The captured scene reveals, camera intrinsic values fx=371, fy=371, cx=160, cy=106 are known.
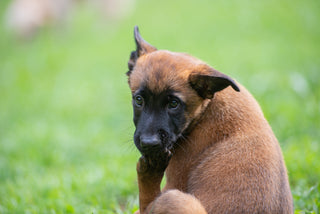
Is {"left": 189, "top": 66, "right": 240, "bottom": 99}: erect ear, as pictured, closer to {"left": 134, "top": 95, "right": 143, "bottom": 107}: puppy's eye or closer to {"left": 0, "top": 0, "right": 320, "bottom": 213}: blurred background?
{"left": 134, "top": 95, "right": 143, "bottom": 107}: puppy's eye

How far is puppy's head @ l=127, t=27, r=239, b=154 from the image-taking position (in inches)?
137

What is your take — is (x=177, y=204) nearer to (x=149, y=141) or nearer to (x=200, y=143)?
(x=149, y=141)

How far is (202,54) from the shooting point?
11.0m

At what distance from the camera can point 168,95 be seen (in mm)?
3568

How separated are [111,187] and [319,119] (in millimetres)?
3816

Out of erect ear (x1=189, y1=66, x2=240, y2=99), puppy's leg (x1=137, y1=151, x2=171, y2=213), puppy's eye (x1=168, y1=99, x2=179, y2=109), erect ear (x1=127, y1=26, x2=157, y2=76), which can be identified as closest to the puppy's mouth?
puppy's leg (x1=137, y1=151, x2=171, y2=213)

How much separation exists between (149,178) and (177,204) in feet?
2.13

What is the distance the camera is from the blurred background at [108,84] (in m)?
5.20

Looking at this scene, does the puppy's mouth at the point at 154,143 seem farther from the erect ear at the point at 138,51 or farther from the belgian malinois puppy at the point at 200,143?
the erect ear at the point at 138,51

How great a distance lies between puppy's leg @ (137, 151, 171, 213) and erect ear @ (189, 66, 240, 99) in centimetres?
75

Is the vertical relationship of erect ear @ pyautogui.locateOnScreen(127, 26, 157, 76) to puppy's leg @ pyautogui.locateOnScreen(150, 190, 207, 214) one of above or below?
above

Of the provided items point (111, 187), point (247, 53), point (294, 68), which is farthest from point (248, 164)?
point (247, 53)

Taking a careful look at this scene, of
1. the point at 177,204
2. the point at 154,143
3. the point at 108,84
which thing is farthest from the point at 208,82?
the point at 108,84

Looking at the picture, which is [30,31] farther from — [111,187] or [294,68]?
[111,187]
